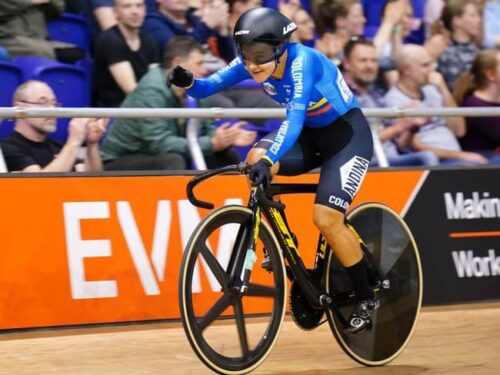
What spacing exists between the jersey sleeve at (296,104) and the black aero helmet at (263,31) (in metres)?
0.13

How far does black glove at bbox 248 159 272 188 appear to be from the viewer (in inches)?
202

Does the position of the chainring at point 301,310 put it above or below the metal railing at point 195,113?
below

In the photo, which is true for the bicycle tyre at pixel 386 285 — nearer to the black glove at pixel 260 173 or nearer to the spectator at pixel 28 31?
the black glove at pixel 260 173

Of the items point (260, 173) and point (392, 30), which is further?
point (392, 30)

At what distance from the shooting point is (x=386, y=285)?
6262 mm

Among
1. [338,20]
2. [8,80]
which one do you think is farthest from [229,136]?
[338,20]

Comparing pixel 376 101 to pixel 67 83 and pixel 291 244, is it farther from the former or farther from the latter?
pixel 291 244

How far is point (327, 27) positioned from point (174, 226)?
3.54 meters

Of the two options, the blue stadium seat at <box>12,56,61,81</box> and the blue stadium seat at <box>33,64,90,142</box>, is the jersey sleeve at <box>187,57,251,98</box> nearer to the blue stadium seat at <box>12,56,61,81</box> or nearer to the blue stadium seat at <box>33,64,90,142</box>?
the blue stadium seat at <box>33,64,90,142</box>

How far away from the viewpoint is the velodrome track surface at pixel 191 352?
5.99 meters

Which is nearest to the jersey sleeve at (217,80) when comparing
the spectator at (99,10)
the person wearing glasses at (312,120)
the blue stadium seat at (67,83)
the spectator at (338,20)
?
the person wearing glasses at (312,120)

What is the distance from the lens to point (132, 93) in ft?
26.5

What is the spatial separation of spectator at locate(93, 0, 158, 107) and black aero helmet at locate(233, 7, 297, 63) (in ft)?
10.1

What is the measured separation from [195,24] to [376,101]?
1728 millimetres
